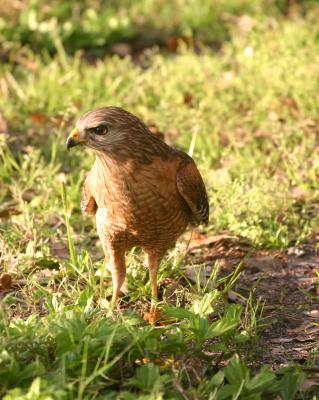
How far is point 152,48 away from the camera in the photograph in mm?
10672

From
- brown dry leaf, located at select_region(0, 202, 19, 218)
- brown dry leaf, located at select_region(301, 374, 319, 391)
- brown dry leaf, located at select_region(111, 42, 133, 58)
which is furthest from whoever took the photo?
brown dry leaf, located at select_region(111, 42, 133, 58)

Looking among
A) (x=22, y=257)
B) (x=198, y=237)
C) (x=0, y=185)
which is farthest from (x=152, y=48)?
(x=22, y=257)

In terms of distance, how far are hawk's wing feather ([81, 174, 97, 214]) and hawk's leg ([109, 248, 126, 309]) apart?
37 cm

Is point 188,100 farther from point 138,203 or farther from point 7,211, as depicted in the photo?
point 138,203

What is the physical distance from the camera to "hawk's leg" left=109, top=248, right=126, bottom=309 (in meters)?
Result: 5.04

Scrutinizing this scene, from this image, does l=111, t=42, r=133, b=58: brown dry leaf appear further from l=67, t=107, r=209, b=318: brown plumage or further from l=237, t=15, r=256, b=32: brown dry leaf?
l=67, t=107, r=209, b=318: brown plumage

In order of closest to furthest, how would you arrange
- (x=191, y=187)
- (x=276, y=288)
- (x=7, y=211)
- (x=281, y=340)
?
(x=281, y=340), (x=191, y=187), (x=276, y=288), (x=7, y=211)

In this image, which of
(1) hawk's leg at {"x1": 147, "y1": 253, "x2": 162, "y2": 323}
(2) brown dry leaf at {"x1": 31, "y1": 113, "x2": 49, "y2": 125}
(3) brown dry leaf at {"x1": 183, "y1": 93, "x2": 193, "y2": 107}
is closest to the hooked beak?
(1) hawk's leg at {"x1": 147, "y1": 253, "x2": 162, "y2": 323}

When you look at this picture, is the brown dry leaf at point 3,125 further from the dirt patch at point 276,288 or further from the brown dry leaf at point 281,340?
the brown dry leaf at point 281,340

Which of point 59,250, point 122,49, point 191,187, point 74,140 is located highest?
point 74,140

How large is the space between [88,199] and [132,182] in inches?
22.4

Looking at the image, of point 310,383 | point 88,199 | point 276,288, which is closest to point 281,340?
point 310,383

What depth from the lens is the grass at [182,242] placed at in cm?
391

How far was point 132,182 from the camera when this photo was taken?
4.67 metres
